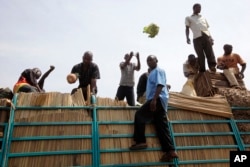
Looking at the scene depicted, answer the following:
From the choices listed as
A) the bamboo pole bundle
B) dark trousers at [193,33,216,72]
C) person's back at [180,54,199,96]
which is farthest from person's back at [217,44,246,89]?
the bamboo pole bundle

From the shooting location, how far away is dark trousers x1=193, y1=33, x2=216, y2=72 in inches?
263

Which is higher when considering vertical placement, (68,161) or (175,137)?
(175,137)

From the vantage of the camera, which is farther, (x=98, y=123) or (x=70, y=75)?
(x=70, y=75)

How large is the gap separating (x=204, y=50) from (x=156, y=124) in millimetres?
3101

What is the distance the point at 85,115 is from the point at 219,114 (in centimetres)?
272

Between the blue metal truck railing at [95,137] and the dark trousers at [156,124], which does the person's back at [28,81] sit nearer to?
the blue metal truck railing at [95,137]

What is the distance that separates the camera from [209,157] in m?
4.67

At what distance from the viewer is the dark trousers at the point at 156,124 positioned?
4414 mm

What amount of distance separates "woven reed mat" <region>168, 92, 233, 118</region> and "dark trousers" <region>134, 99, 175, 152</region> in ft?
1.84

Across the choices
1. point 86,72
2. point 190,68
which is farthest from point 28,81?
point 190,68

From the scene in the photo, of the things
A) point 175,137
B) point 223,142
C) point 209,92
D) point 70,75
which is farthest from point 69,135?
point 209,92

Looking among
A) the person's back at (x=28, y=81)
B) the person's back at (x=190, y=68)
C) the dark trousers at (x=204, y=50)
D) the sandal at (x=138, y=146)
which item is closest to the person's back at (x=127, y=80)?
the person's back at (x=190, y=68)

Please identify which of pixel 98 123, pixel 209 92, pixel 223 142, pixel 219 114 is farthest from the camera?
pixel 209 92

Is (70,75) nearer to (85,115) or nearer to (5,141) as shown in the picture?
(85,115)
